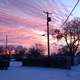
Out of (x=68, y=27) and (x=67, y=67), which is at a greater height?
(x=68, y=27)

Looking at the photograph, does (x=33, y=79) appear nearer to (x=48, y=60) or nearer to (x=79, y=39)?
(x=48, y=60)

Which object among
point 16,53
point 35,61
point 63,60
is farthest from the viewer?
point 16,53

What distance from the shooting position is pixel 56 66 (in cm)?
4975

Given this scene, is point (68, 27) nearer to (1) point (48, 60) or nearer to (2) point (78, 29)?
(2) point (78, 29)

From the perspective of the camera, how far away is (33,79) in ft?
76.5

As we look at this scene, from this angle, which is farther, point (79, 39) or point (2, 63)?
point (79, 39)

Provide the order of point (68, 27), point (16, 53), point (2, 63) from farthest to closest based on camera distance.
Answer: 1. point (16, 53)
2. point (68, 27)
3. point (2, 63)

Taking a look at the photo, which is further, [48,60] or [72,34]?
[72,34]

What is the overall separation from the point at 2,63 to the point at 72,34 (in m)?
28.5

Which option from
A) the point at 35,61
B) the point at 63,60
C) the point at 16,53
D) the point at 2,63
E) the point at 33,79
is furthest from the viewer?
the point at 16,53

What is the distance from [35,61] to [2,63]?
12.2 m

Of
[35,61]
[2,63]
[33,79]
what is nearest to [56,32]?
[35,61]

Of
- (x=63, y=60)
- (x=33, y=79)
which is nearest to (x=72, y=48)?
(x=63, y=60)

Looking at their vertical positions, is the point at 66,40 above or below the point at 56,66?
above
